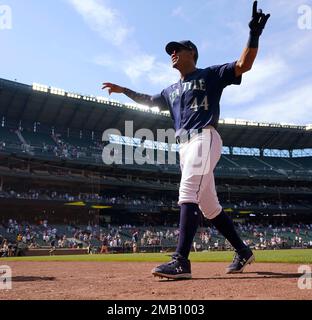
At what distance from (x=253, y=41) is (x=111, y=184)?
3686cm

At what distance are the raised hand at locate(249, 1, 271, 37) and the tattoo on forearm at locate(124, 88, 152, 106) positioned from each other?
Result: 178 cm

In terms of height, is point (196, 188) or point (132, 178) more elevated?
point (132, 178)

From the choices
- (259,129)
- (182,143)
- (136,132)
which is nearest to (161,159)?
(136,132)

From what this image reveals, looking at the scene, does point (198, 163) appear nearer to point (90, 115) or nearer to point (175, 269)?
point (175, 269)

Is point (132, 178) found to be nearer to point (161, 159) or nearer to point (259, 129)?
point (161, 159)

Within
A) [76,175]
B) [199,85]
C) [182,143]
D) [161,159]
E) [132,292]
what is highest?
[161,159]

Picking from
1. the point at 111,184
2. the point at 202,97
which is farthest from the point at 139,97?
the point at 111,184

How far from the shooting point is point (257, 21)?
3.32 meters

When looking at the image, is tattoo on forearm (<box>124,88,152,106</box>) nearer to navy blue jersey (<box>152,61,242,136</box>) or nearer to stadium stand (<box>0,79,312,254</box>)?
navy blue jersey (<box>152,61,242,136</box>)

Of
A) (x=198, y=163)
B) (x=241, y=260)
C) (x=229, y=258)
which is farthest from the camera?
(x=229, y=258)

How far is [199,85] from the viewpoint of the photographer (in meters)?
4.02

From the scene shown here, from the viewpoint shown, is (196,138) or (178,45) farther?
(178,45)

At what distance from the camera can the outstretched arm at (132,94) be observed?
191 inches
